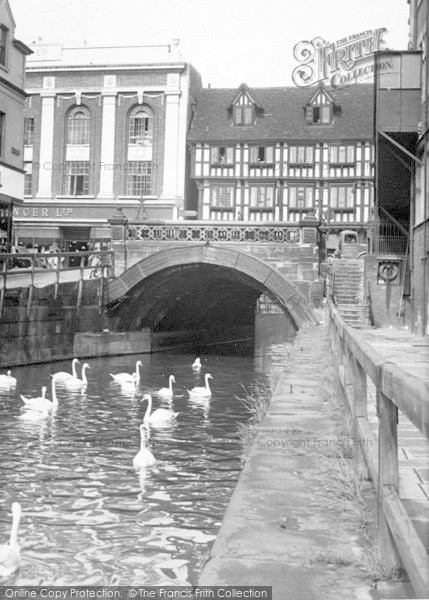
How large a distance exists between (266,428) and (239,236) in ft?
62.7

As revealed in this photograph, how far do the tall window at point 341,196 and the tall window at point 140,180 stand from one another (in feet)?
32.4

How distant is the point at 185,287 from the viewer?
1160 inches

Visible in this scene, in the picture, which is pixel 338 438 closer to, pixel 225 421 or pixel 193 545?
pixel 193 545

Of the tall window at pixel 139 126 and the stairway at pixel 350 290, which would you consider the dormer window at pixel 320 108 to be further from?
the stairway at pixel 350 290

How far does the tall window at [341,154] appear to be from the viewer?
39.5 meters

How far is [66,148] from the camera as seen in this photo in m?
41.1

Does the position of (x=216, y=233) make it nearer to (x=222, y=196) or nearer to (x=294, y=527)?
(x=222, y=196)

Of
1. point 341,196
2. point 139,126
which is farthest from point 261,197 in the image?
point 139,126

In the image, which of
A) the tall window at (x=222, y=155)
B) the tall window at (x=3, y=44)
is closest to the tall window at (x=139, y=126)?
the tall window at (x=222, y=155)

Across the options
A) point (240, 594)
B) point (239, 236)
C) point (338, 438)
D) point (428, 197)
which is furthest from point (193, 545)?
point (239, 236)

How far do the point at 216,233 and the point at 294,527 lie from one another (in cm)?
2140

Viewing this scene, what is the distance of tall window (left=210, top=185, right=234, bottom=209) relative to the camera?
131 ft

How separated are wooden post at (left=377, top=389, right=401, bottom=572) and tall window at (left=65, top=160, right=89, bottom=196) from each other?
38.9 metres

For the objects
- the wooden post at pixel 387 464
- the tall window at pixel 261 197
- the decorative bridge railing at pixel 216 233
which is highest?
the tall window at pixel 261 197
